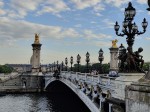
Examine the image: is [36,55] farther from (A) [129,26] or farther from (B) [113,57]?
(A) [129,26]

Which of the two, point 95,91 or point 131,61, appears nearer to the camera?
point 131,61

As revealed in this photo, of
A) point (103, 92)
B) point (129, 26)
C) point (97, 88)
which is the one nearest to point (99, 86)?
point (97, 88)

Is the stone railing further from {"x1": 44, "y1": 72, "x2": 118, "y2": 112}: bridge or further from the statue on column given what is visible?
the statue on column

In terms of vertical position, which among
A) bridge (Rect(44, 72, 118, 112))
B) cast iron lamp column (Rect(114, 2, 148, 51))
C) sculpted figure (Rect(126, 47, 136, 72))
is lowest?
bridge (Rect(44, 72, 118, 112))

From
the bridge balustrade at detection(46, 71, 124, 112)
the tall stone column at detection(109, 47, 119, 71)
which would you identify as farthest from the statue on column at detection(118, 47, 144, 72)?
the tall stone column at detection(109, 47, 119, 71)

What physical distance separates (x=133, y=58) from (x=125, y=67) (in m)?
0.74

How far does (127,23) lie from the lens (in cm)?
1650

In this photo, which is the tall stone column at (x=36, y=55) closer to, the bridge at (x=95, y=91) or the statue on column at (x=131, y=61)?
the bridge at (x=95, y=91)

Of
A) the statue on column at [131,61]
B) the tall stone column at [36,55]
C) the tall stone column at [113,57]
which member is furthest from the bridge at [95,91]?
the tall stone column at [36,55]

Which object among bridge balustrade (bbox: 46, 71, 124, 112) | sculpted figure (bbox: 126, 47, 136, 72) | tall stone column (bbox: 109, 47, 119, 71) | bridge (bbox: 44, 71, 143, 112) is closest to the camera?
bridge (bbox: 44, 71, 143, 112)

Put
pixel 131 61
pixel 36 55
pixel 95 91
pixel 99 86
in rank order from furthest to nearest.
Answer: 1. pixel 36 55
2. pixel 95 91
3. pixel 99 86
4. pixel 131 61

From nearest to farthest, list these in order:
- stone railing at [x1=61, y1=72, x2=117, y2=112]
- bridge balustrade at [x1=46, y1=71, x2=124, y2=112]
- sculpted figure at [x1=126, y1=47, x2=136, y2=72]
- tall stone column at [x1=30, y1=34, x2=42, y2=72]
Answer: sculpted figure at [x1=126, y1=47, x2=136, y2=72] < bridge balustrade at [x1=46, y1=71, x2=124, y2=112] < stone railing at [x1=61, y1=72, x2=117, y2=112] < tall stone column at [x1=30, y1=34, x2=42, y2=72]

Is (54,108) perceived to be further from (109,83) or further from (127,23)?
(127,23)

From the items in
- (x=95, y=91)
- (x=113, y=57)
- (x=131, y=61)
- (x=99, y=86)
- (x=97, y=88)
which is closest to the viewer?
(x=131, y=61)
